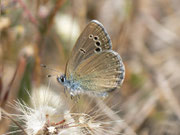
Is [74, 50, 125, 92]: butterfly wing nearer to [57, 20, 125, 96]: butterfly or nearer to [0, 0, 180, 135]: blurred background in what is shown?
[57, 20, 125, 96]: butterfly

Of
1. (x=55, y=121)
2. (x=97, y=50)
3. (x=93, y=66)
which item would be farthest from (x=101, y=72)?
(x=55, y=121)

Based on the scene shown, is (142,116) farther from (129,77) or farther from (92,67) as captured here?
(92,67)

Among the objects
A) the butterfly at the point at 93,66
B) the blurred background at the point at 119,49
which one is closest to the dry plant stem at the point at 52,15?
the blurred background at the point at 119,49

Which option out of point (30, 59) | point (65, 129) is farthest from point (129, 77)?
point (65, 129)

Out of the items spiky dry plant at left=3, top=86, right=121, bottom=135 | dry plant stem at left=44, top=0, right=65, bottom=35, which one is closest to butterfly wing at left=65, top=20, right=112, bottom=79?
spiky dry plant at left=3, top=86, right=121, bottom=135

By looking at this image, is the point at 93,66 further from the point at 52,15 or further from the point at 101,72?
the point at 52,15
